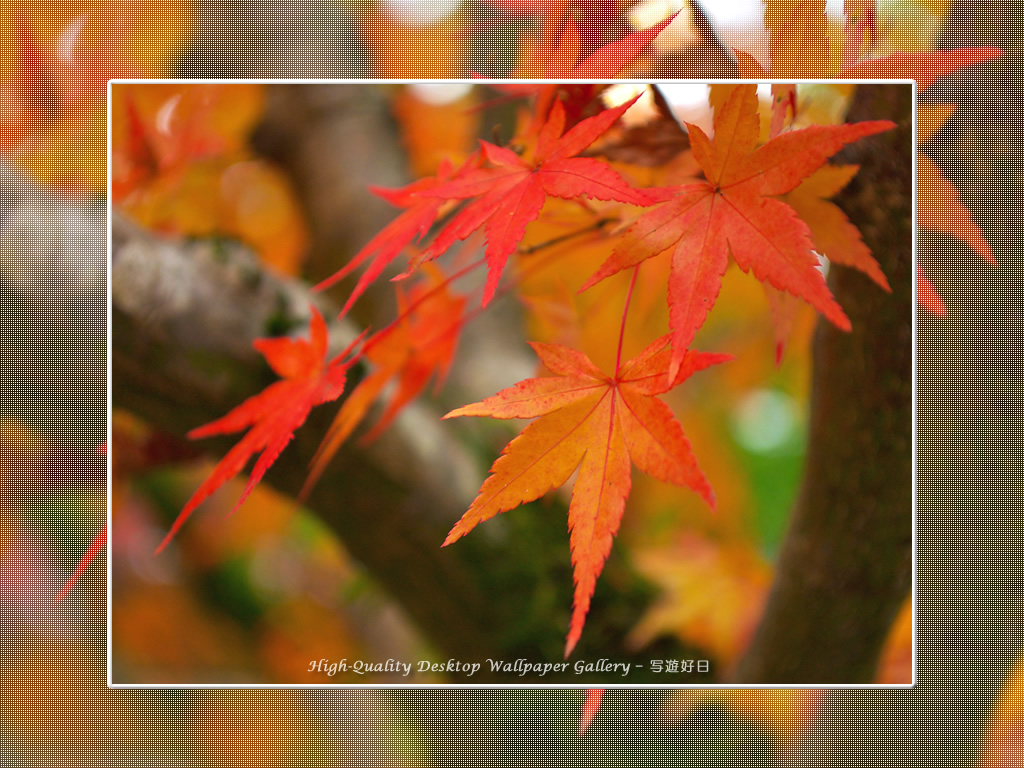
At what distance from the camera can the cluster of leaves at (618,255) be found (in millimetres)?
303

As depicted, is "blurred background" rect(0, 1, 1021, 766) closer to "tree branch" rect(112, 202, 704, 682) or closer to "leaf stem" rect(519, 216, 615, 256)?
"tree branch" rect(112, 202, 704, 682)

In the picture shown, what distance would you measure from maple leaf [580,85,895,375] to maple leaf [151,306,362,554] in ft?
0.65

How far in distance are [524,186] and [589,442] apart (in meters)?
0.15

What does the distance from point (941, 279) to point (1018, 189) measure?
0.10m

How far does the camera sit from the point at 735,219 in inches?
12.5

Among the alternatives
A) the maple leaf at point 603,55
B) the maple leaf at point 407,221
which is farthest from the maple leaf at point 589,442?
the maple leaf at point 603,55

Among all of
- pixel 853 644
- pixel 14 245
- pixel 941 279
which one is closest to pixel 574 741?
pixel 853 644

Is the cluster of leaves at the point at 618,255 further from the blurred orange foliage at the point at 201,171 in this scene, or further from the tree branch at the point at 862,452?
the blurred orange foliage at the point at 201,171

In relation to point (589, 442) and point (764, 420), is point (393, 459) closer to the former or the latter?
point (589, 442)

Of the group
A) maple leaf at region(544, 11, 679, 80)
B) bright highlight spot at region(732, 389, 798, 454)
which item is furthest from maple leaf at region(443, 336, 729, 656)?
bright highlight spot at region(732, 389, 798, 454)

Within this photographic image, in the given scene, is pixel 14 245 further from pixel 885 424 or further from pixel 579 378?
pixel 885 424

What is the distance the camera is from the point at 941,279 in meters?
0.50

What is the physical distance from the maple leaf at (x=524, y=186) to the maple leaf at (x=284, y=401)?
0.36ft

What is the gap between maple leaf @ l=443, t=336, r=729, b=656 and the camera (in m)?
0.33
